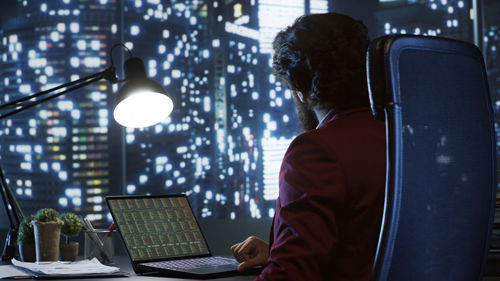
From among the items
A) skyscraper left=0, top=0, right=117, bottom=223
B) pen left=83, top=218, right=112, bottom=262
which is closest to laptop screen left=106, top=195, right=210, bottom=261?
pen left=83, top=218, right=112, bottom=262

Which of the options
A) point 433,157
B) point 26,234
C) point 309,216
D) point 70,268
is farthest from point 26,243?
point 433,157

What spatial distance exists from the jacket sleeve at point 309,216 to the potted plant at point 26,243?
1128 millimetres

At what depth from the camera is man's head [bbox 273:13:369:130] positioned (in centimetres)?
118

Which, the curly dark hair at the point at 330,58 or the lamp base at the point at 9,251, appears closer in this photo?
the curly dark hair at the point at 330,58

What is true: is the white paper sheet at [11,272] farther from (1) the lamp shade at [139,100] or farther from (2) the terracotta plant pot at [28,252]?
(1) the lamp shade at [139,100]

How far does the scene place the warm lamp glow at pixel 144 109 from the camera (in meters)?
2.08

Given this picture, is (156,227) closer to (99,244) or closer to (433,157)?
(99,244)

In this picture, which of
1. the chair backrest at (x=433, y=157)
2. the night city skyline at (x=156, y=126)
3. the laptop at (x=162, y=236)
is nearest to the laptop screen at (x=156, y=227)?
the laptop at (x=162, y=236)

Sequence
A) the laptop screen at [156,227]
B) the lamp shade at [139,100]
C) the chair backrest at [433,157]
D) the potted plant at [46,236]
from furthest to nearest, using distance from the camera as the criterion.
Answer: the lamp shade at [139,100]
the potted plant at [46,236]
the laptop screen at [156,227]
the chair backrest at [433,157]

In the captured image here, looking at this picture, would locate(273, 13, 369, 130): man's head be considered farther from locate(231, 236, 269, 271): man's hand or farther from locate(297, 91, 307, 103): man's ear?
locate(231, 236, 269, 271): man's hand

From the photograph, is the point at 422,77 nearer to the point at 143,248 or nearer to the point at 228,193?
the point at 143,248

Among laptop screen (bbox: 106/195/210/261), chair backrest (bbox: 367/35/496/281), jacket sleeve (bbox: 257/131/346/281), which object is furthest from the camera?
laptop screen (bbox: 106/195/210/261)

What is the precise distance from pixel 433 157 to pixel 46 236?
1.32 m

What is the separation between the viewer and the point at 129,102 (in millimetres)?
2086
